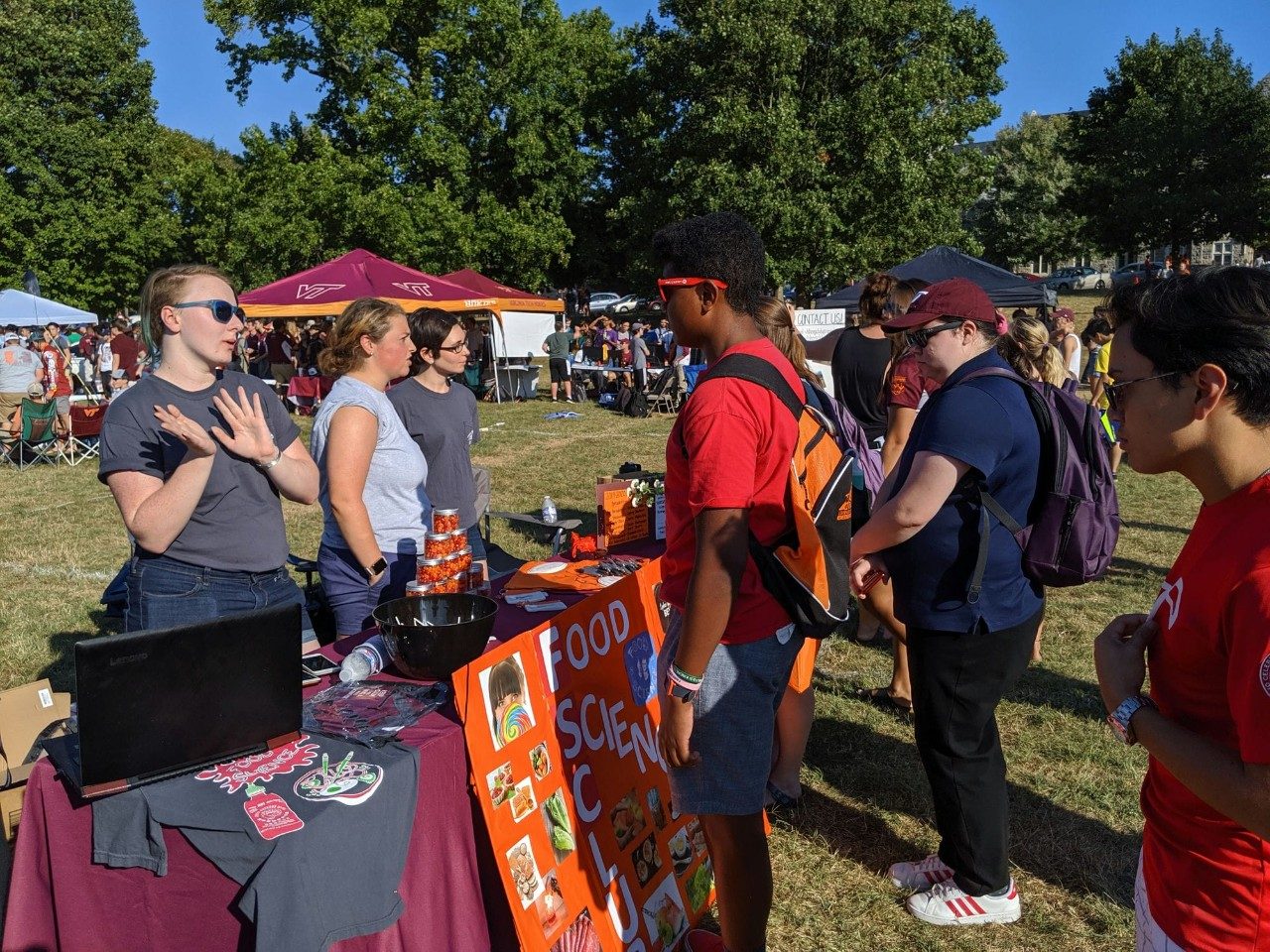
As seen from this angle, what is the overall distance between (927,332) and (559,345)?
1745 cm

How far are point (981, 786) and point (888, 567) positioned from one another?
2.41 ft

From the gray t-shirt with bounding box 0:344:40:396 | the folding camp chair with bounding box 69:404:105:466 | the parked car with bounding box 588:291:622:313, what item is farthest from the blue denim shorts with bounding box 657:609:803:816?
the parked car with bounding box 588:291:622:313

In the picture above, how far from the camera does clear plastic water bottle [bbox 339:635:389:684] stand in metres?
2.71

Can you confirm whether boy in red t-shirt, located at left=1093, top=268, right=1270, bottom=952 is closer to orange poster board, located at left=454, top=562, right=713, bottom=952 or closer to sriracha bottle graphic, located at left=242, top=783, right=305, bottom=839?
orange poster board, located at left=454, top=562, right=713, bottom=952

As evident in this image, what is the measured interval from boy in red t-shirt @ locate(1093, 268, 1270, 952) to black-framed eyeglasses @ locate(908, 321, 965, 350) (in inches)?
55.8

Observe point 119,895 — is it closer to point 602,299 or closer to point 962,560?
point 962,560

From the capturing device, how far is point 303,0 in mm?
29672

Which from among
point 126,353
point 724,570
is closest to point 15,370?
point 126,353

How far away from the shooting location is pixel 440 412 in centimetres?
410

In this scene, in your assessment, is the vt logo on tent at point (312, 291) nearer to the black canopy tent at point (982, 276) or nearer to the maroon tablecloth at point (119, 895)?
the black canopy tent at point (982, 276)

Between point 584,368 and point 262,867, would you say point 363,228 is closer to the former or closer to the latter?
point 584,368

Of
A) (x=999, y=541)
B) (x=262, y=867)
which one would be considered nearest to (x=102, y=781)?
(x=262, y=867)

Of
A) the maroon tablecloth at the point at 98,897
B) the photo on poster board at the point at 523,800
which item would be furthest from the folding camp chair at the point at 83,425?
the photo on poster board at the point at 523,800

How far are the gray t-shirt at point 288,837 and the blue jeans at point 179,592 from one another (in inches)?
30.1
